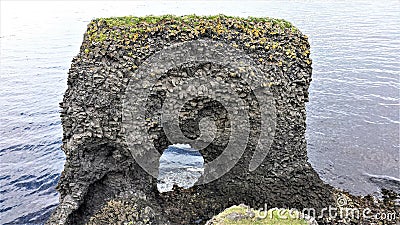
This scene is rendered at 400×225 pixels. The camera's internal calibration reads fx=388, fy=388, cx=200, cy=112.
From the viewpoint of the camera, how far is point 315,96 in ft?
108

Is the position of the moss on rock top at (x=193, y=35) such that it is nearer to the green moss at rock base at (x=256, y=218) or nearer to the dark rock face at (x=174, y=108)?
the dark rock face at (x=174, y=108)

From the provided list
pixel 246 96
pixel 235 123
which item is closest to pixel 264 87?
pixel 246 96

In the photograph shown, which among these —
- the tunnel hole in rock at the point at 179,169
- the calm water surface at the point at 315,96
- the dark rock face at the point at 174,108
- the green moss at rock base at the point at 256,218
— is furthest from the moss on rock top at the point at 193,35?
the calm water surface at the point at 315,96

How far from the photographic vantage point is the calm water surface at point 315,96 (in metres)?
23.4

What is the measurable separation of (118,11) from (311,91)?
4009 centimetres

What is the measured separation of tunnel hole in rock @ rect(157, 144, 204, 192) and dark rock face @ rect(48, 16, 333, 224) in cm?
438

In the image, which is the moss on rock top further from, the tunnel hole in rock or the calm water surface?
the calm water surface

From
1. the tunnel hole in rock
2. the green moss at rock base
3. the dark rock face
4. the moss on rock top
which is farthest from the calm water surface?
the moss on rock top

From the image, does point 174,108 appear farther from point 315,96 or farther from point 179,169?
point 315,96

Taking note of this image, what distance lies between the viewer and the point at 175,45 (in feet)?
49.6

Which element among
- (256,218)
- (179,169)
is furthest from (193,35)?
(179,169)

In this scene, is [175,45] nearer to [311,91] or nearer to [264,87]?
[264,87]

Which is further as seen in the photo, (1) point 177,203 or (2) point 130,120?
(1) point 177,203

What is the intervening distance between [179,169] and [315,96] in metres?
15.2
